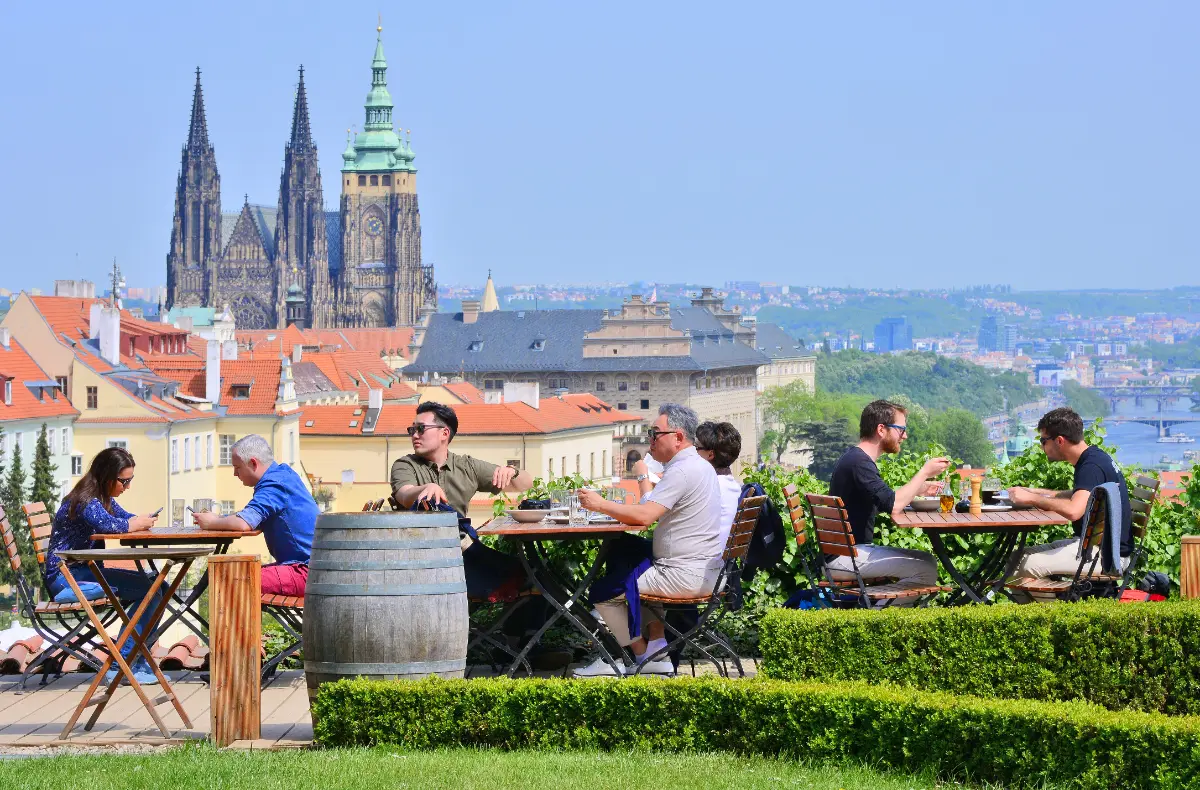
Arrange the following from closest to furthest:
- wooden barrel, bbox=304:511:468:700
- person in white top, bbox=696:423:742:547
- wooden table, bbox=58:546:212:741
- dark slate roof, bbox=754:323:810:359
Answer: wooden barrel, bbox=304:511:468:700 → wooden table, bbox=58:546:212:741 → person in white top, bbox=696:423:742:547 → dark slate roof, bbox=754:323:810:359

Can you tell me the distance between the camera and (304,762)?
684cm

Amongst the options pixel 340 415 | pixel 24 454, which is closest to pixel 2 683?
pixel 24 454

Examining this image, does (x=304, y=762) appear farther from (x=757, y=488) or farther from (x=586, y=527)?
(x=757, y=488)

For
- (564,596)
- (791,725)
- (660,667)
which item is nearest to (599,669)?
(660,667)

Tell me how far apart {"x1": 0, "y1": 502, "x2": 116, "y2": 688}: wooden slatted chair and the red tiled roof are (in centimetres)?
5231

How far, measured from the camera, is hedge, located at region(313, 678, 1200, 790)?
6.28 metres

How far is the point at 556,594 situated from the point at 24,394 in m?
55.8

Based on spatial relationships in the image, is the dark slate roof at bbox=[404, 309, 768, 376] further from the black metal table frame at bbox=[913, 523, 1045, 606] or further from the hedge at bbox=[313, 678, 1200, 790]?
the hedge at bbox=[313, 678, 1200, 790]

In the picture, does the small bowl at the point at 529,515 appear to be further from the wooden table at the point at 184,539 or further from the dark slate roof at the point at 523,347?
the dark slate roof at the point at 523,347

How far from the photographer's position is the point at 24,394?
204ft

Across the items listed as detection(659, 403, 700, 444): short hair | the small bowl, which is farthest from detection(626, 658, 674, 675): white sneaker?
detection(659, 403, 700, 444): short hair

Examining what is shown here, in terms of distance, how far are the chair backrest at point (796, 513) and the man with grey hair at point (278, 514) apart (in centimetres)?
212

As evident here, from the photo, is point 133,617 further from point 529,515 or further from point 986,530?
point 986,530

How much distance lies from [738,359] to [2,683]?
13216 centimetres
